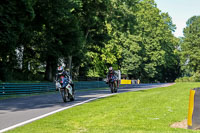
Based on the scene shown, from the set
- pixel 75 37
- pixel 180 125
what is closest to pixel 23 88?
pixel 75 37

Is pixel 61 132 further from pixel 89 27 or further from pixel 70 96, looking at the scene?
pixel 89 27

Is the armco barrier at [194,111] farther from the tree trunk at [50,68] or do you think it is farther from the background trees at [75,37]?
the tree trunk at [50,68]

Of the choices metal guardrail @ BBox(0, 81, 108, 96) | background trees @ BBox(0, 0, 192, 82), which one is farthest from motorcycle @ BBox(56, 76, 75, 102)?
background trees @ BBox(0, 0, 192, 82)

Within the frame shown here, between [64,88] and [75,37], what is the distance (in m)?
19.2

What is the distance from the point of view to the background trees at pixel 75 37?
24.4 metres

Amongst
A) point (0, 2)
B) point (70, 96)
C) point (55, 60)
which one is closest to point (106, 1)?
point (55, 60)

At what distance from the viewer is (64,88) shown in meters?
15.9

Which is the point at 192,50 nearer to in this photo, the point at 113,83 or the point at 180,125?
the point at 113,83

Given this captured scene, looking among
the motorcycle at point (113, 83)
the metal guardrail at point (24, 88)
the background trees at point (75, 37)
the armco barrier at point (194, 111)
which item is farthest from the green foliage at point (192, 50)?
the armco barrier at point (194, 111)

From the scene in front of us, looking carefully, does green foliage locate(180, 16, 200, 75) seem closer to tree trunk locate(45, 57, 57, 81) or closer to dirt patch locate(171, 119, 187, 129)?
tree trunk locate(45, 57, 57, 81)

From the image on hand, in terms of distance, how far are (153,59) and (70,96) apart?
194 ft

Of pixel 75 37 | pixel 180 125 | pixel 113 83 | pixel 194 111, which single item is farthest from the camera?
pixel 75 37

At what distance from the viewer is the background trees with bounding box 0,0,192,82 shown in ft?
80.2

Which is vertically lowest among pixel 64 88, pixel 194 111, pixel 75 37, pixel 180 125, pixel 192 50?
pixel 180 125
